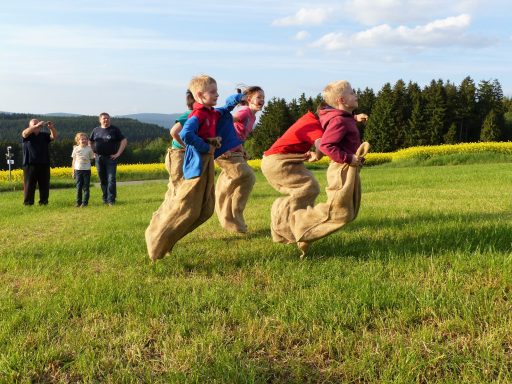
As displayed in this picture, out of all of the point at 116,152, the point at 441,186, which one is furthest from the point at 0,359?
the point at 441,186

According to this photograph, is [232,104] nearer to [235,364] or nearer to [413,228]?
[413,228]

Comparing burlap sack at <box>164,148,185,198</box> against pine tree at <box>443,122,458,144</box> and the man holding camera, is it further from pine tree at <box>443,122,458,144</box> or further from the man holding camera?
pine tree at <box>443,122,458,144</box>

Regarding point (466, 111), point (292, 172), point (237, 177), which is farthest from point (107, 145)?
point (466, 111)

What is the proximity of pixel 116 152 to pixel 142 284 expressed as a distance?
26.1 feet

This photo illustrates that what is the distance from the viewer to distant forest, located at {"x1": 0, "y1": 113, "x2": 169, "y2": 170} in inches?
3071

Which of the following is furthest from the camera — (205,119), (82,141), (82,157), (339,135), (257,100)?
(82,141)

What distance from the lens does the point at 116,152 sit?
12000 mm

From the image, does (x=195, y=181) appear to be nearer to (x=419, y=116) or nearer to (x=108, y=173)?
(x=108, y=173)

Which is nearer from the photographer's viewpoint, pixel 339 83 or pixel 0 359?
pixel 0 359

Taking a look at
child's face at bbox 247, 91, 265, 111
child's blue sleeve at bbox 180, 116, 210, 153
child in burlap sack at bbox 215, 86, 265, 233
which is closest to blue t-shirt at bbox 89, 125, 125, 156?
child in burlap sack at bbox 215, 86, 265, 233

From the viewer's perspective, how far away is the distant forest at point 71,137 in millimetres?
78000

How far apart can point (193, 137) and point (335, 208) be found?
61.5 inches

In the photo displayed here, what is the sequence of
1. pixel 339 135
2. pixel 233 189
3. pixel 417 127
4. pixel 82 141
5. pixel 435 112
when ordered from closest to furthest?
pixel 339 135 → pixel 233 189 → pixel 82 141 → pixel 417 127 → pixel 435 112

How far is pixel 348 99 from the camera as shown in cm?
516
